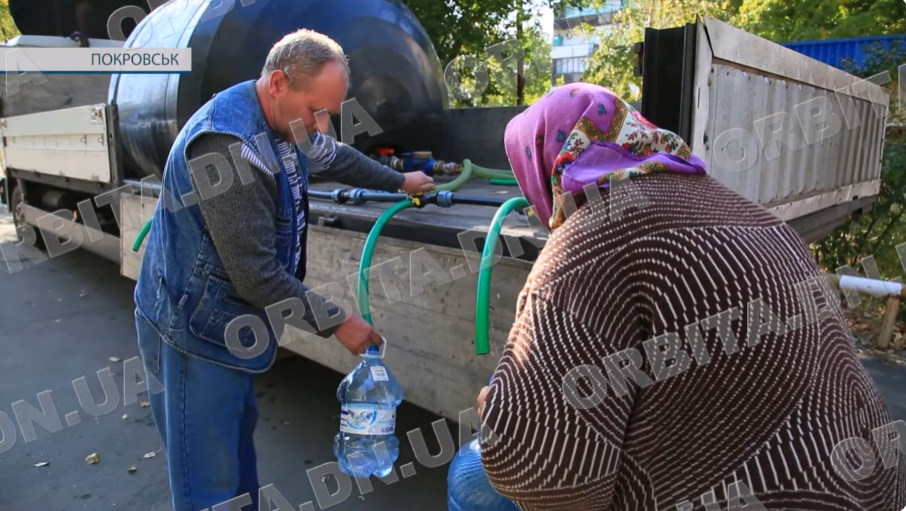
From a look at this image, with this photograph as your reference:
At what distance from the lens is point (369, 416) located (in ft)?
6.51

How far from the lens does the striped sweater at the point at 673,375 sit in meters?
0.98

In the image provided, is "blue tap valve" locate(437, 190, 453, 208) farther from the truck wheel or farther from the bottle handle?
the truck wheel

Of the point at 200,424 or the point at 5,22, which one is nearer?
the point at 200,424

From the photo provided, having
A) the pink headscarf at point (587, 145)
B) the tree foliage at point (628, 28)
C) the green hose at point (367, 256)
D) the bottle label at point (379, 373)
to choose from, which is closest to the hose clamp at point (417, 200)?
the green hose at point (367, 256)

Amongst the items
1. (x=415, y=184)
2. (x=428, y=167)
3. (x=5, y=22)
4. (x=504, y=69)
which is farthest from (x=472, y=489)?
(x=5, y=22)

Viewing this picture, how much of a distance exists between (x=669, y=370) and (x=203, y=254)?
1.21 m

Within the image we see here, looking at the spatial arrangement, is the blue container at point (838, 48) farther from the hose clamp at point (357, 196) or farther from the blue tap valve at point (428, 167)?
the hose clamp at point (357, 196)

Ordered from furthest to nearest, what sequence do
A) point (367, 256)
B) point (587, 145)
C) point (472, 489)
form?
point (367, 256) < point (472, 489) < point (587, 145)

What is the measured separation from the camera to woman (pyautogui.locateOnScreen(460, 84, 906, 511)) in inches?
38.5

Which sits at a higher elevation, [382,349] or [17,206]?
[382,349]

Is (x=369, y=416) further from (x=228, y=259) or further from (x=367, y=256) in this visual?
(x=228, y=259)

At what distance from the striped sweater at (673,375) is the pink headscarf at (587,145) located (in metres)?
0.05

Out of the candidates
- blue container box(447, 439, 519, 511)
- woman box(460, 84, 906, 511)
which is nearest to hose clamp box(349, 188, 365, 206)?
blue container box(447, 439, 519, 511)

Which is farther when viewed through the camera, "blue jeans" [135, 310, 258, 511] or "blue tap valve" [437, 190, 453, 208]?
"blue tap valve" [437, 190, 453, 208]
